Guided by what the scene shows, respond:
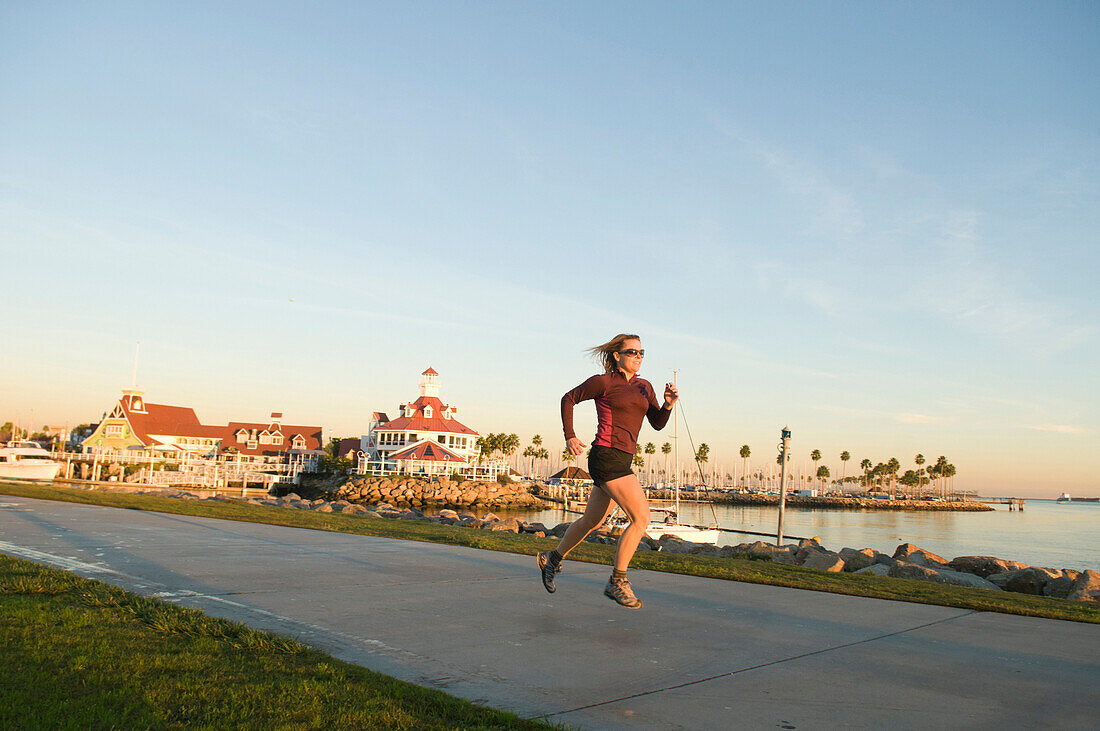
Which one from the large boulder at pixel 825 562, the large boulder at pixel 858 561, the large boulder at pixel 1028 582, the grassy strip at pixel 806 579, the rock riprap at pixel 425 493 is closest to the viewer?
the grassy strip at pixel 806 579

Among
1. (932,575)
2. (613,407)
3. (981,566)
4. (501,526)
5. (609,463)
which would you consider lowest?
(501,526)

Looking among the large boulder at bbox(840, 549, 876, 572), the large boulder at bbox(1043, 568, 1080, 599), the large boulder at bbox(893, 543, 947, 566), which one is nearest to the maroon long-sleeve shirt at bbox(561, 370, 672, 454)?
the large boulder at bbox(1043, 568, 1080, 599)

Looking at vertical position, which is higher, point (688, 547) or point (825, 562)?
point (825, 562)

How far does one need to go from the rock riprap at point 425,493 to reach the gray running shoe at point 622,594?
190 ft

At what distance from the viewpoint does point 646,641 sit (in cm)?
470

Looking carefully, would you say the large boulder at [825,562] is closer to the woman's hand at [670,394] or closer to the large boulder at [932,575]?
the large boulder at [932,575]

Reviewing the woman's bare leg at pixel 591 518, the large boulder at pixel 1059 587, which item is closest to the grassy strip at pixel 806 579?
the woman's bare leg at pixel 591 518

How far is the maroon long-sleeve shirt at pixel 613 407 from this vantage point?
5941 millimetres

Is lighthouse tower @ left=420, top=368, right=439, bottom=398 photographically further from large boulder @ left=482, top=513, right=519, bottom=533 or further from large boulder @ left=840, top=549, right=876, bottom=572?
large boulder @ left=840, top=549, right=876, bottom=572

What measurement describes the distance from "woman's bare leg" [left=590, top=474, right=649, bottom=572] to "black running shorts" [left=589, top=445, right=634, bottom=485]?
4 centimetres

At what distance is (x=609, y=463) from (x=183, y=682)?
3338 millimetres

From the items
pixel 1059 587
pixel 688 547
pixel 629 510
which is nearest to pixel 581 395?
pixel 629 510

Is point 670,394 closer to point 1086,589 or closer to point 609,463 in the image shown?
point 609,463

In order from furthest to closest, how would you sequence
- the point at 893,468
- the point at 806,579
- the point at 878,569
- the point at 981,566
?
the point at 893,468 < the point at 981,566 < the point at 878,569 < the point at 806,579
